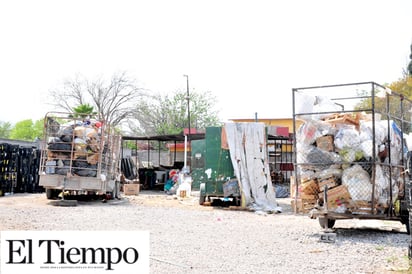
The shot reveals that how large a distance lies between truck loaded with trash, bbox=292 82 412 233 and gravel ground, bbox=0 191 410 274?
53 centimetres

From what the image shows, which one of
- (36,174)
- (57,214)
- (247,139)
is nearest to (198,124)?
(36,174)

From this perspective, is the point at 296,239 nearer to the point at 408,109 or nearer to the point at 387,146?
the point at 387,146

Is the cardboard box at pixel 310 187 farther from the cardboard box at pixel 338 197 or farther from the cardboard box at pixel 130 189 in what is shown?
the cardboard box at pixel 130 189

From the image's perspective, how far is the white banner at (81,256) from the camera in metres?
5.59

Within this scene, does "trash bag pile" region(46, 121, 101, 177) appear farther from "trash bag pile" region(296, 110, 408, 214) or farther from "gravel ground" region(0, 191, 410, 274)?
"trash bag pile" region(296, 110, 408, 214)

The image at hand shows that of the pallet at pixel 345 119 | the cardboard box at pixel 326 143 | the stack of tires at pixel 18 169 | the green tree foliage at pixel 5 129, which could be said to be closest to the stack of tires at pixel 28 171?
the stack of tires at pixel 18 169

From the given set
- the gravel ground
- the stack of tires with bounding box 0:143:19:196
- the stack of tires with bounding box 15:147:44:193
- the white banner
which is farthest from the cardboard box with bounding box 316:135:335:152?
the stack of tires with bounding box 15:147:44:193

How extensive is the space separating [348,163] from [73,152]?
9330 mm

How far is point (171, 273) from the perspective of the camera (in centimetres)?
602

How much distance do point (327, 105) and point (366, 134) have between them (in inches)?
50.9

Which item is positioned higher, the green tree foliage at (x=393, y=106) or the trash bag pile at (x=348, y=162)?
the green tree foliage at (x=393, y=106)

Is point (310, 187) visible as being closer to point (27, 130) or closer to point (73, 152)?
point (73, 152)

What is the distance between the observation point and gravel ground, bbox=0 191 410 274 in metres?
6.70

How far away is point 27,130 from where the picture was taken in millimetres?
66875
